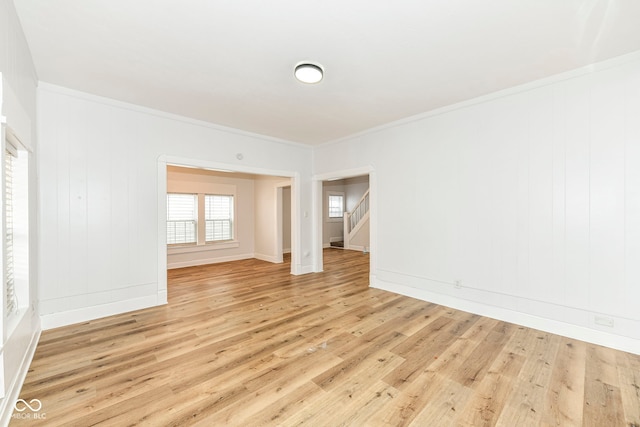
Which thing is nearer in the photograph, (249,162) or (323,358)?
(323,358)

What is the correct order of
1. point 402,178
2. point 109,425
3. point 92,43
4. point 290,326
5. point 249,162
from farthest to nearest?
1. point 249,162
2. point 402,178
3. point 290,326
4. point 92,43
5. point 109,425

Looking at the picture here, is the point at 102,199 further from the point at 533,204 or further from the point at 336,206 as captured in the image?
the point at 336,206

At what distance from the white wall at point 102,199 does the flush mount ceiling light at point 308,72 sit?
2.32m

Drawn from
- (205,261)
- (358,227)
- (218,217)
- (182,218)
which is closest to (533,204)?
(358,227)

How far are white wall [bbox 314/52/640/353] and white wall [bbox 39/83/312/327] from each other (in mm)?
3606

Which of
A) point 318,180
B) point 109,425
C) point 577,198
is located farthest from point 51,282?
point 577,198

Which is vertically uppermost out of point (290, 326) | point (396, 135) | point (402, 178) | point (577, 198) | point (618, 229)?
point (396, 135)

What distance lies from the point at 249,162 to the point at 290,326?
3016mm

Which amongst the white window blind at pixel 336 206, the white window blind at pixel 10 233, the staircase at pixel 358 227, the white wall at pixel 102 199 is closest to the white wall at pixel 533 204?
the white wall at pixel 102 199

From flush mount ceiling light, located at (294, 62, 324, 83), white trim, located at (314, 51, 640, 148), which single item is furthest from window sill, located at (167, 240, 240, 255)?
flush mount ceiling light, located at (294, 62, 324, 83)

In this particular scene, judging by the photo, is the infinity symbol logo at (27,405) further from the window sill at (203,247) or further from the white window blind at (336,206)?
the white window blind at (336,206)

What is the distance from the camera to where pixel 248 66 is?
2.72 metres

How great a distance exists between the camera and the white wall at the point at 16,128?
169cm

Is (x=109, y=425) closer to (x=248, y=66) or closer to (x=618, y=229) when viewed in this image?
(x=248, y=66)
